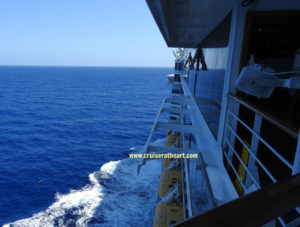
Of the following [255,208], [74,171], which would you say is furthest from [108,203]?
[255,208]

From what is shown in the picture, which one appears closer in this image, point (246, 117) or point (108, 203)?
point (246, 117)

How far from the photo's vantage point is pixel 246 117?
3.51 metres

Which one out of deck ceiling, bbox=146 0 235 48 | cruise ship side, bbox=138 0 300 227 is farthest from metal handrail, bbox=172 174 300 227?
deck ceiling, bbox=146 0 235 48

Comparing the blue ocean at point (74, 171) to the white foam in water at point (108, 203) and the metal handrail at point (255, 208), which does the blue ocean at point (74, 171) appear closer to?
the white foam in water at point (108, 203)

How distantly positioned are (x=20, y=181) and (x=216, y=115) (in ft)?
50.1

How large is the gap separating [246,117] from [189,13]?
250 cm

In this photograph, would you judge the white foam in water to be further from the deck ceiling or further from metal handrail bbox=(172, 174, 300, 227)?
metal handrail bbox=(172, 174, 300, 227)

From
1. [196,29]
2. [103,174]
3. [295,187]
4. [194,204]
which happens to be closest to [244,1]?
[295,187]

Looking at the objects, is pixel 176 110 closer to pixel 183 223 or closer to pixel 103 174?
pixel 183 223

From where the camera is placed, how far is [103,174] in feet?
50.4

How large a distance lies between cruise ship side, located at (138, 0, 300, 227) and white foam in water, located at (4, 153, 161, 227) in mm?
7235

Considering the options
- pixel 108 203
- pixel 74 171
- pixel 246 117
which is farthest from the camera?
pixel 74 171

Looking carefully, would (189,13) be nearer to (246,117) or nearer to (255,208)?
(246,117)

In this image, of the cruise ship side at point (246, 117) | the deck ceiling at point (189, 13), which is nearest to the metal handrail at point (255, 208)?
the cruise ship side at point (246, 117)
